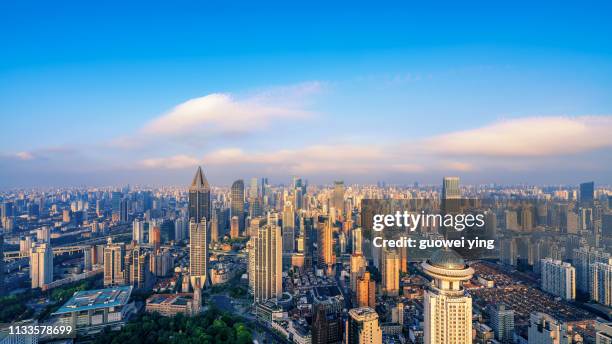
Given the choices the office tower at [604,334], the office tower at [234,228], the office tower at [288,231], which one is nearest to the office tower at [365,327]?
the office tower at [604,334]

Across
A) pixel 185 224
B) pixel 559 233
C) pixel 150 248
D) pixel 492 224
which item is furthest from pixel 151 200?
pixel 559 233

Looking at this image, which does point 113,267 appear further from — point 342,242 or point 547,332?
point 547,332

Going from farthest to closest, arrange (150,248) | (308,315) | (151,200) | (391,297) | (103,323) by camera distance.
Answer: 1. (151,200)
2. (150,248)
3. (391,297)
4. (308,315)
5. (103,323)

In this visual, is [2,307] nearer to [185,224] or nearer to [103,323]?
[103,323]

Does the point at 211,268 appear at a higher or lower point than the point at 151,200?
lower

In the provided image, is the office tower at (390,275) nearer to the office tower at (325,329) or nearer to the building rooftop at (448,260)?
the office tower at (325,329)

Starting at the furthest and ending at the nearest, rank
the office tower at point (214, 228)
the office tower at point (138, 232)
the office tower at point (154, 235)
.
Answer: the office tower at point (214, 228) → the office tower at point (138, 232) → the office tower at point (154, 235)

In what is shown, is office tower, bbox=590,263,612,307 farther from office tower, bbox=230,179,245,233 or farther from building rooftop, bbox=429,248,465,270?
office tower, bbox=230,179,245,233
